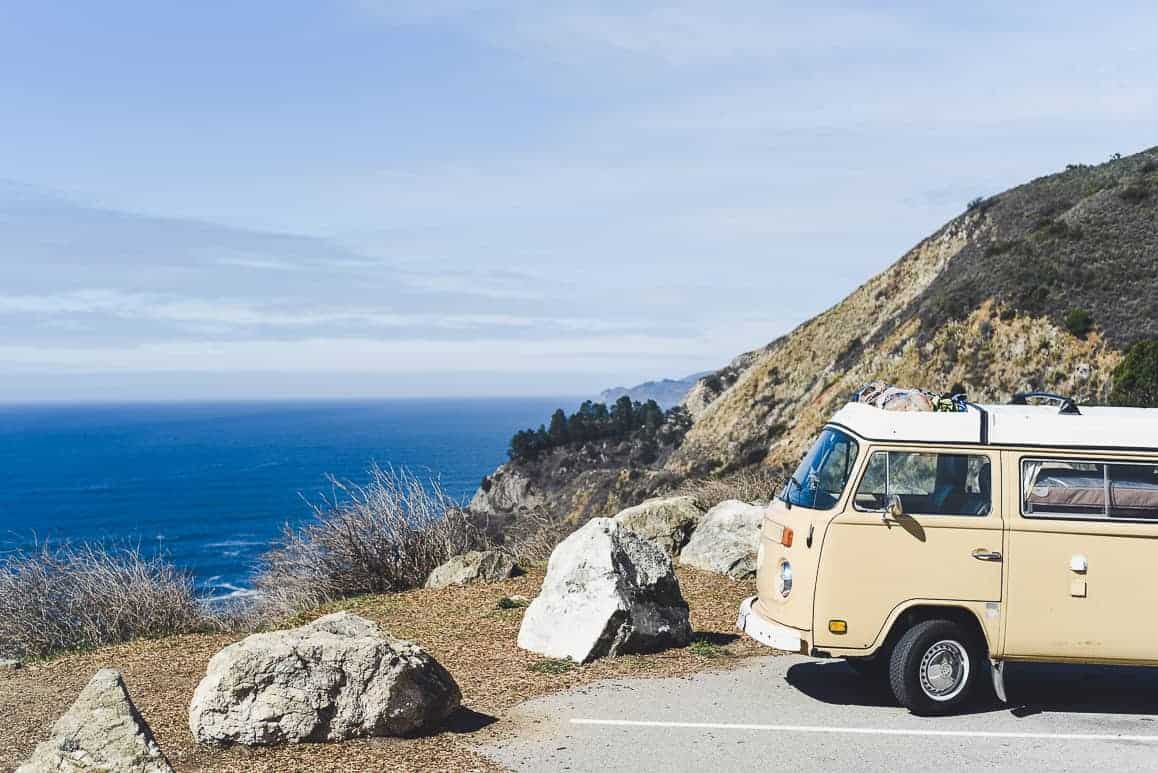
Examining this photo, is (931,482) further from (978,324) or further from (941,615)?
(978,324)

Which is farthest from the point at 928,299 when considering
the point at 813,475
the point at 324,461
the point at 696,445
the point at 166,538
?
the point at 324,461

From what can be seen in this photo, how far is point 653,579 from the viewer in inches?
438

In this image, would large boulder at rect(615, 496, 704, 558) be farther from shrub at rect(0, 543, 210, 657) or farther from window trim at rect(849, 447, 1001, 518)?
window trim at rect(849, 447, 1001, 518)

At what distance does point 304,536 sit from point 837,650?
1068 cm

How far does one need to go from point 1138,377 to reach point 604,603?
26596mm

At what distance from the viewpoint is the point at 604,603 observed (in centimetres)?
1064

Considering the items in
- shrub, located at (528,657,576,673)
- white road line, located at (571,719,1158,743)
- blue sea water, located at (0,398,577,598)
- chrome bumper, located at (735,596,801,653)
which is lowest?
blue sea water, located at (0,398,577,598)

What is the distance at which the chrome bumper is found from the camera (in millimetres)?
8594

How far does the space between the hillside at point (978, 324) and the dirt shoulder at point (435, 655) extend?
56.0 feet

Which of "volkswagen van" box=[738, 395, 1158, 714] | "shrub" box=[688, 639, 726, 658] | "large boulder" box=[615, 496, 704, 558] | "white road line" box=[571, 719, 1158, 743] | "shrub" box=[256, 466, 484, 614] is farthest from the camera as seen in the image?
"large boulder" box=[615, 496, 704, 558]

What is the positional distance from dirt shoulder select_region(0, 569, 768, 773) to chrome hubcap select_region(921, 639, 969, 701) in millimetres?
2438

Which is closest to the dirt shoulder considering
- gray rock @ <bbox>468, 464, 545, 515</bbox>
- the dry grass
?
the dry grass

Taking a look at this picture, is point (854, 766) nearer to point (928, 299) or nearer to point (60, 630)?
point (60, 630)

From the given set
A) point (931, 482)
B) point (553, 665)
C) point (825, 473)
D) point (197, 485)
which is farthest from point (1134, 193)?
point (197, 485)
